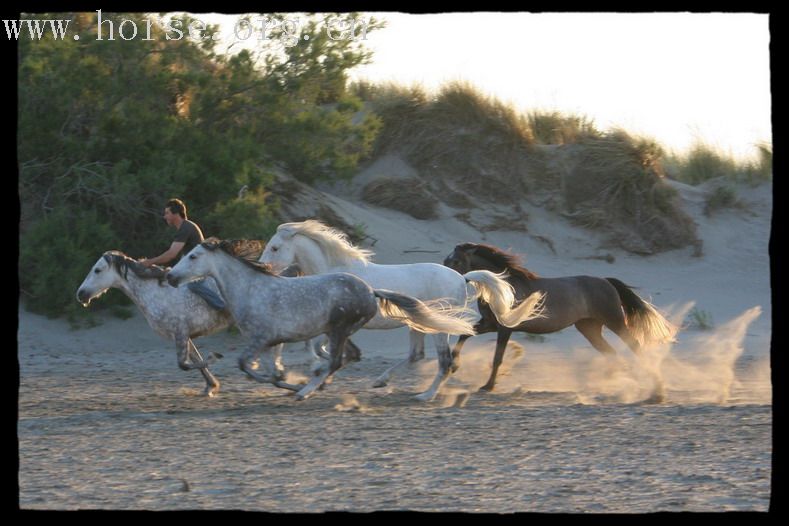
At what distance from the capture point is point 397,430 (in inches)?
328

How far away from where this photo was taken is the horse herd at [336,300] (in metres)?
9.64

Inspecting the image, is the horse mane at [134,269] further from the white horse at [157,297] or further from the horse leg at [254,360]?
the horse leg at [254,360]

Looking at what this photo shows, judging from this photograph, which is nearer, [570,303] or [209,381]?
[209,381]

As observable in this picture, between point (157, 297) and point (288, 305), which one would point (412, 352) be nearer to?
point (288, 305)

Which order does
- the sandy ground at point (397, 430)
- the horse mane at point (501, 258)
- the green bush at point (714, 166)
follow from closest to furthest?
1. the sandy ground at point (397, 430)
2. the horse mane at point (501, 258)
3. the green bush at point (714, 166)

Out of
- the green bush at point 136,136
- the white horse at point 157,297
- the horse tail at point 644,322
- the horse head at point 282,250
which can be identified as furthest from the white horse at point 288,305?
the green bush at point 136,136

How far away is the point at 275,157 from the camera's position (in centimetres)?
1689

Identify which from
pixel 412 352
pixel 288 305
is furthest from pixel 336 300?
pixel 412 352

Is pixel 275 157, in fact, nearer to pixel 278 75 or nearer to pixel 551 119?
pixel 278 75

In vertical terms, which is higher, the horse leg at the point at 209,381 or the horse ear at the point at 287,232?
the horse ear at the point at 287,232

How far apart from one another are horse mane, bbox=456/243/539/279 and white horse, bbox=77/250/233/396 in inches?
99.3

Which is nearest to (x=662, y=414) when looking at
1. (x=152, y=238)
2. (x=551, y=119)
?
(x=152, y=238)

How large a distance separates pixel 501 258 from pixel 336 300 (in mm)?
2153
